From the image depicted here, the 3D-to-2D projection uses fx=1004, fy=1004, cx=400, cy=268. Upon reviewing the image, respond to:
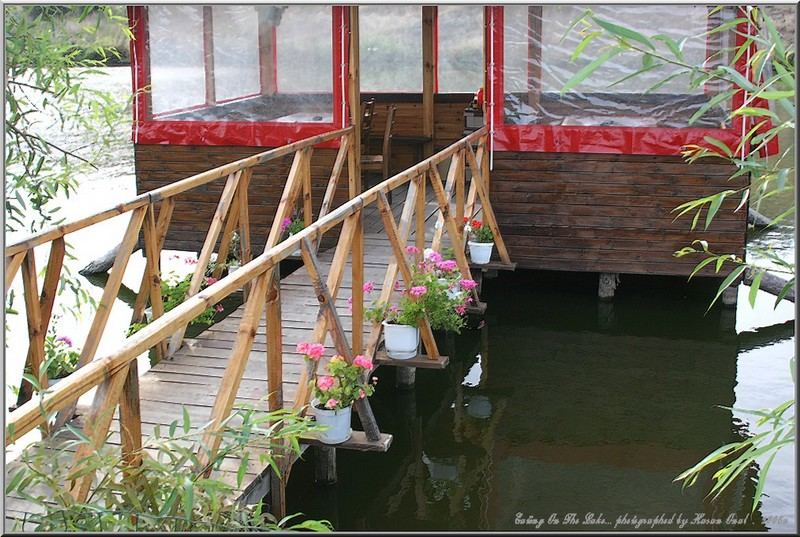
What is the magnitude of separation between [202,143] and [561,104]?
2747 millimetres

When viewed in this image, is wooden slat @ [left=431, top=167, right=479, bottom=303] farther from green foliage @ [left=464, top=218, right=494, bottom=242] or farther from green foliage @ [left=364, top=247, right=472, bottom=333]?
green foliage @ [left=464, top=218, right=494, bottom=242]

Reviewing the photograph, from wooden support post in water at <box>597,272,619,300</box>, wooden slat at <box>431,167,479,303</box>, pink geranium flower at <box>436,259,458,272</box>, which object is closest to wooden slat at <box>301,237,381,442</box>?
pink geranium flower at <box>436,259,458,272</box>

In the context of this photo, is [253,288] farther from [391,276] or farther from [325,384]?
[391,276]

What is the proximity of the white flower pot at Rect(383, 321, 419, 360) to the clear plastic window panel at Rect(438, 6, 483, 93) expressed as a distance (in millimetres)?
5395

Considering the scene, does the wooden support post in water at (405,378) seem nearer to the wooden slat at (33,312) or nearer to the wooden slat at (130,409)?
the wooden slat at (33,312)

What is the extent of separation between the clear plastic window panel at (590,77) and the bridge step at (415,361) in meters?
2.53

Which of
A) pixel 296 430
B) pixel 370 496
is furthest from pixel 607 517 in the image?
pixel 296 430

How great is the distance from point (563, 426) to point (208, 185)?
3905 millimetres

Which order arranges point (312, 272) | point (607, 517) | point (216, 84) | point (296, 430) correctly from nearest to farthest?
point (296, 430), point (312, 272), point (607, 517), point (216, 84)

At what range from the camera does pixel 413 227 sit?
24.5 ft

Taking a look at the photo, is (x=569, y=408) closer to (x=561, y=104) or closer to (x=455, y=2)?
(x=561, y=104)

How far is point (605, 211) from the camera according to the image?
7.18m

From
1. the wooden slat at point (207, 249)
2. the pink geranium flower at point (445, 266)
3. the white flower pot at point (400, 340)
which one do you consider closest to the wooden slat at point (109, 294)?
the wooden slat at point (207, 249)

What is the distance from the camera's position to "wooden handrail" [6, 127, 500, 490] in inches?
99.8
